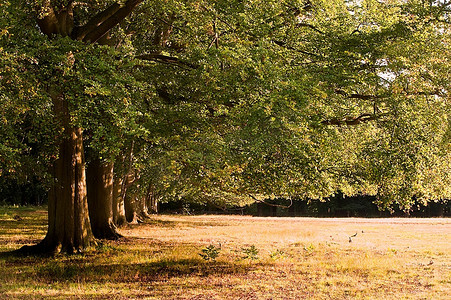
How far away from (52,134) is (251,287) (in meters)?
6.44

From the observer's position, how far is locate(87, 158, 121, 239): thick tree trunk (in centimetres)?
1955

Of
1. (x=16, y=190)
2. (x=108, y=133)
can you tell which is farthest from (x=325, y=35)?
(x=16, y=190)

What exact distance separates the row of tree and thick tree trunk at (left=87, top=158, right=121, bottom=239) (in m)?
3.99

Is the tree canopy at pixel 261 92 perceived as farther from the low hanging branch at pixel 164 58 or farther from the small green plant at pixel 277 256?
the small green plant at pixel 277 256

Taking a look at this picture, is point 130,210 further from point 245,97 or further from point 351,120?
point 245,97

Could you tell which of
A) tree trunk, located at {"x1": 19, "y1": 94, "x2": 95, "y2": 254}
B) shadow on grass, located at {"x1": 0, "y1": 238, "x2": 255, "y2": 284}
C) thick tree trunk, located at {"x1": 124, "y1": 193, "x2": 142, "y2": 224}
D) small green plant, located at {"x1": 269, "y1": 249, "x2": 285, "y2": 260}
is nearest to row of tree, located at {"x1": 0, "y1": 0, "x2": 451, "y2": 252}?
tree trunk, located at {"x1": 19, "y1": 94, "x2": 95, "y2": 254}

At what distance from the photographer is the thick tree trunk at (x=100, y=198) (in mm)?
19547

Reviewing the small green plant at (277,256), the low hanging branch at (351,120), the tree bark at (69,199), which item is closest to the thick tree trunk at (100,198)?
the tree bark at (69,199)

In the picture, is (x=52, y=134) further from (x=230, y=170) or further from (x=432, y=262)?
(x=432, y=262)

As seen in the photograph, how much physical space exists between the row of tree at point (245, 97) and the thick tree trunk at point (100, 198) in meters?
3.99

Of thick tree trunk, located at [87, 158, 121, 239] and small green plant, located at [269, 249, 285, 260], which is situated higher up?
thick tree trunk, located at [87, 158, 121, 239]

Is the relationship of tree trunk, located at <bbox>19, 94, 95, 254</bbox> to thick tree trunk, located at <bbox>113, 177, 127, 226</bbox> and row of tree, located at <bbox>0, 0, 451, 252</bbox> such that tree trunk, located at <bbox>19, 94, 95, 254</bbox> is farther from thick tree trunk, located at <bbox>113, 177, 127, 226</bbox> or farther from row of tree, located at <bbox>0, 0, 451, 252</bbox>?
thick tree trunk, located at <bbox>113, 177, 127, 226</bbox>

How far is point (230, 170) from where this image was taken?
465 inches

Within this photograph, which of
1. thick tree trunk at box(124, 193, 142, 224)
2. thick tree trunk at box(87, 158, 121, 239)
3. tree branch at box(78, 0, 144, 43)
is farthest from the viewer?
thick tree trunk at box(124, 193, 142, 224)
